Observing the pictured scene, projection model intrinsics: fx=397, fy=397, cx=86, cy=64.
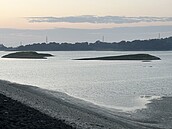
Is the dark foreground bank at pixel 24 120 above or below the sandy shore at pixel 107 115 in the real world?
above

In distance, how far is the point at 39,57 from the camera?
197 meters

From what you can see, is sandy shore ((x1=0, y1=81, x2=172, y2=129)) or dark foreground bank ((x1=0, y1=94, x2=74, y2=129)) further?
sandy shore ((x1=0, y1=81, x2=172, y2=129))

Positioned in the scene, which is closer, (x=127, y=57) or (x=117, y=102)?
(x=117, y=102)

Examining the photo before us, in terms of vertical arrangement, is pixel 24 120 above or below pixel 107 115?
above

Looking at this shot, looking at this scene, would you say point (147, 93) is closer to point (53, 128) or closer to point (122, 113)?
point (122, 113)

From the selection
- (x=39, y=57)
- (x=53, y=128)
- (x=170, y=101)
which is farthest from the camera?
(x=39, y=57)

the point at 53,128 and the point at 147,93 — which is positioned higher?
the point at 53,128

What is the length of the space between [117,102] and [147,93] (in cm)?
919

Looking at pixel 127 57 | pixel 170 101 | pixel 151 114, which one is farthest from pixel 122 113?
pixel 127 57

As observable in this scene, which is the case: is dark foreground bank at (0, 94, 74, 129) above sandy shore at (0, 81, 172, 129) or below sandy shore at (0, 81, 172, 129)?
above

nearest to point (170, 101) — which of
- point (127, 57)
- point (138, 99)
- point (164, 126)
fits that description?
point (138, 99)

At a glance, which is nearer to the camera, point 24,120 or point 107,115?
point 24,120

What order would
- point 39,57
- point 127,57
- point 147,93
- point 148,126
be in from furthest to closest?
point 39,57 → point 127,57 → point 147,93 → point 148,126

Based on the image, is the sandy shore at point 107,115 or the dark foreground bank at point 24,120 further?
the sandy shore at point 107,115
